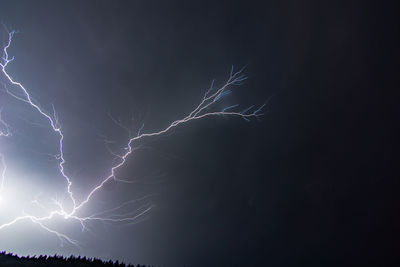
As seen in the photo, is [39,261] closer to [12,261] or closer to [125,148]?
[12,261]

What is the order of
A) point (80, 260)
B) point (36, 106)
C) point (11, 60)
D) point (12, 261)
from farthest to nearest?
point (36, 106)
point (11, 60)
point (80, 260)
point (12, 261)

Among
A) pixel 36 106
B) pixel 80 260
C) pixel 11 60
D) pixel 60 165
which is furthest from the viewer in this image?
pixel 60 165

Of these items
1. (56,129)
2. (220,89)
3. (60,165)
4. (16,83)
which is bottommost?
(60,165)

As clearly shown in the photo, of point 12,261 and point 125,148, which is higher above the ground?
point 125,148

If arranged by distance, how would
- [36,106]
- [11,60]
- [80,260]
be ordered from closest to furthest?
[80,260] < [11,60] < [36,106]

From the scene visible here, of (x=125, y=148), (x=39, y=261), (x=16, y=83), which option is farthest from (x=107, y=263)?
(x=16, y=83)

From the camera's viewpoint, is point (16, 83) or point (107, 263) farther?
point (16, 83)

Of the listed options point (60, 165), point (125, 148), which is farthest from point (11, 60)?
point (125, 148)

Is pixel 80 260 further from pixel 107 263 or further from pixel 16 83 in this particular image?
pixel 16 83

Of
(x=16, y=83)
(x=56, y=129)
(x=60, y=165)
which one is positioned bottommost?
(x=60, y=165)
